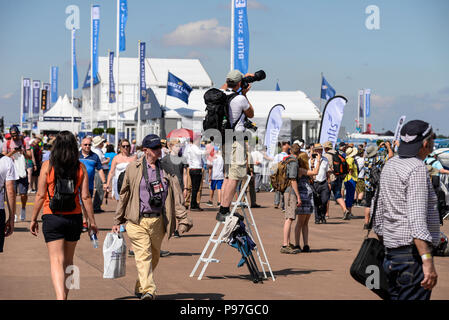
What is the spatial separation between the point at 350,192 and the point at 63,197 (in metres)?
12.4

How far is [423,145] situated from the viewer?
182 inches

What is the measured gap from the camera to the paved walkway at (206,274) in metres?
7.42

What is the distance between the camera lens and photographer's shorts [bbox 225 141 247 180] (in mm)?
7977

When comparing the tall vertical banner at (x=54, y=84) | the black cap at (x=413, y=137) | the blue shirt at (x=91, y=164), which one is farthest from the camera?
the tall vertical banner at (x=54, y=84)

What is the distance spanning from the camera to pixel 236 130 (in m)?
7.83

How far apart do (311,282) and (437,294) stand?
1.54m

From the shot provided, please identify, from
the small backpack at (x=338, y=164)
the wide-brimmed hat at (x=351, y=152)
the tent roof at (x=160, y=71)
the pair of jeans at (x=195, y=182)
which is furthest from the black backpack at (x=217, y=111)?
the tent roof at (x=160, y=71)

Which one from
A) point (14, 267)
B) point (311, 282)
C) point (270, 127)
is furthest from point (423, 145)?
point (270, 127)

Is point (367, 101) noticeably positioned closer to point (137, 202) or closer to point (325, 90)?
point (325, 90)

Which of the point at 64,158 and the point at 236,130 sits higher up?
the point at 236,130

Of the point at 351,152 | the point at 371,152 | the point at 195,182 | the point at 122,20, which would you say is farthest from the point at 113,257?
the point at 122,20

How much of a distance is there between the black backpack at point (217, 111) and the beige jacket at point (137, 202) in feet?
2.96

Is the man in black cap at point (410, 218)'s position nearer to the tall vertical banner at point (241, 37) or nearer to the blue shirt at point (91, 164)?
the blue shirt at point (91, 164)
